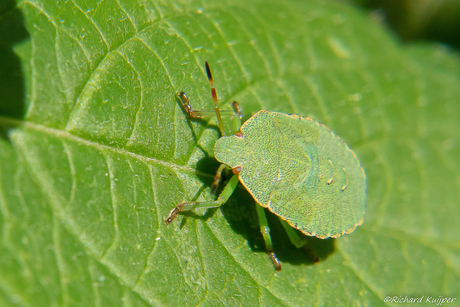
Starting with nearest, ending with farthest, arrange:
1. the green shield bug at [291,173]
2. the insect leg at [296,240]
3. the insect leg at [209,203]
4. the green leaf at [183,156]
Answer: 1. the green leaf at [183,156]
2. the insect leg at [209,203]
3. the green shield bug at [291,173]
4. the insect leg at [296,240]

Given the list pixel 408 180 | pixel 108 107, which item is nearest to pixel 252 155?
pixel 108 107

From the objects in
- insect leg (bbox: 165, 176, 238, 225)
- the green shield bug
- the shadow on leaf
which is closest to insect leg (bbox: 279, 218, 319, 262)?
the green shield bug

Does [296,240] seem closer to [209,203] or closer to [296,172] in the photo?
[296,172]

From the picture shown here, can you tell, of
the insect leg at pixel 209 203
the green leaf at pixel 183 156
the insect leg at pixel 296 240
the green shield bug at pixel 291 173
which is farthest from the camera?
the insect leg at pixel 296 240

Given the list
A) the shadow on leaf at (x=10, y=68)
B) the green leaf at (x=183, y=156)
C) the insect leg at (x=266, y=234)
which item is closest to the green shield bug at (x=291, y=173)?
the insect leg at (x=266, y=234)

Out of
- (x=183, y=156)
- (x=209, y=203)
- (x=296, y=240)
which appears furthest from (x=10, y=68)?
(x=296, y=240)

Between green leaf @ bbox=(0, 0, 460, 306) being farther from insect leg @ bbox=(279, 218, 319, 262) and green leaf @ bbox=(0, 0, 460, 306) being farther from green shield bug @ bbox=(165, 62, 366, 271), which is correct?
green shield bug @ bbox=(165, 62, 366, 271)

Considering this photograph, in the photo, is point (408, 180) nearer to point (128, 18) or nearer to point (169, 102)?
point (169, 102)

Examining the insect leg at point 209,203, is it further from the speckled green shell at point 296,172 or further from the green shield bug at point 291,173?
the speckled green shell at point 296,172

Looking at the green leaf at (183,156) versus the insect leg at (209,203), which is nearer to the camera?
the green leaf at (183,156)
